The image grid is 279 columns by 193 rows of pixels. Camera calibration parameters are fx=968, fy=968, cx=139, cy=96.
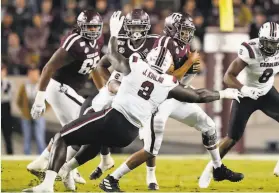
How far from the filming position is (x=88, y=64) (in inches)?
342

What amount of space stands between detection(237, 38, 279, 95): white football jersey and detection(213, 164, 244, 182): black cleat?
0.78 m

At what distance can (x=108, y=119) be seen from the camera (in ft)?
25.0

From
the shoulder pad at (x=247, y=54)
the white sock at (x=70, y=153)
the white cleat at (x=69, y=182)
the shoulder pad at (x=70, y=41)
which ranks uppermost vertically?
the shoulder pad at (x=70, y=41)

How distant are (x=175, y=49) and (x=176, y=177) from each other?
1.77 meters

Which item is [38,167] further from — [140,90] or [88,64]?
[140,90]

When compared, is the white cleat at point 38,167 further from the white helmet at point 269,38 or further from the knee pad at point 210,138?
the white helmet at point 269,38

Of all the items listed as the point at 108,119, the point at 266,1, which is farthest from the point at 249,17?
the point at 108,119

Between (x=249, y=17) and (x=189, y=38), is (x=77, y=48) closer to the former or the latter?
(x=189, y=38)

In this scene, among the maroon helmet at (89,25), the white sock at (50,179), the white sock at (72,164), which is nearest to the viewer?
the white sock at (50,179)

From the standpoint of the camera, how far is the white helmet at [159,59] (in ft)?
25.1

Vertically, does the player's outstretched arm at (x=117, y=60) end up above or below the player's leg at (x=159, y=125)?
above

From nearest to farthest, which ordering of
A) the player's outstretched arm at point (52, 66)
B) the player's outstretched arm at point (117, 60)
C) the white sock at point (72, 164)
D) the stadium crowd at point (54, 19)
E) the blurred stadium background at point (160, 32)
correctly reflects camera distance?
the player's outstretched arm at point (117, 60)
the white sock at point (72, 164)
the player's outstretched arm at point (52, 66)
the blurred stadium background at point (160, 32)
the stadium crowd at point (54, 19)

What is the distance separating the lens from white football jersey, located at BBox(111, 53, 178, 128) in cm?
761

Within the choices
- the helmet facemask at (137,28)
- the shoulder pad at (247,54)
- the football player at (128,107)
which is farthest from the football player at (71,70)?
the shoulder pad at (247,54)
